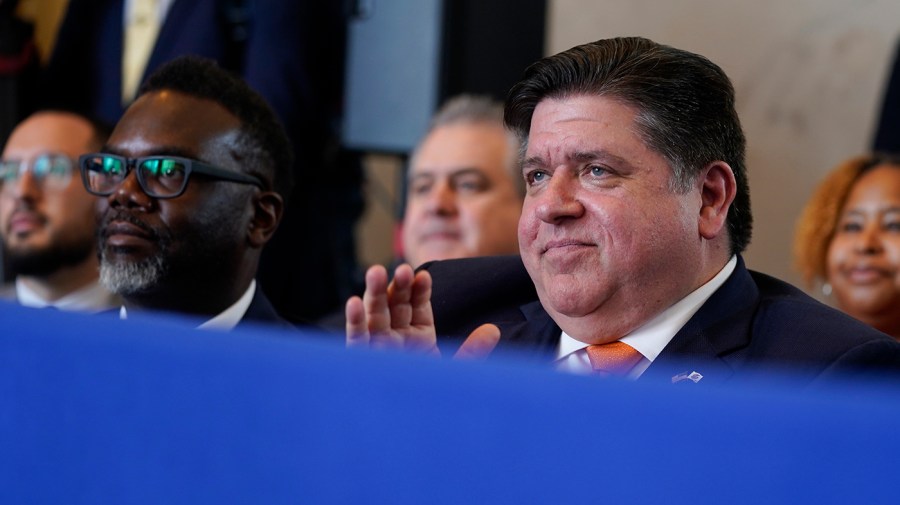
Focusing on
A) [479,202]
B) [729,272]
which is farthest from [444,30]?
[729,272]

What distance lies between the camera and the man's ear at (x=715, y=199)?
134cm

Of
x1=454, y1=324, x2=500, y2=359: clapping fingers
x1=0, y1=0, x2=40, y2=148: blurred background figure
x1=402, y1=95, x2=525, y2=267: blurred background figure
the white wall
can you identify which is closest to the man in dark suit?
x1=454, y1=324, x2=500, y2=359: clapping fingers

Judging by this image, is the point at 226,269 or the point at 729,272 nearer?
the point at 729,272

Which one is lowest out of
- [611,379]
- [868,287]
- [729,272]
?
[868,287]

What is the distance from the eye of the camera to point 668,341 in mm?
1322

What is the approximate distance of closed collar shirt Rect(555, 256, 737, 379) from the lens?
1.32m

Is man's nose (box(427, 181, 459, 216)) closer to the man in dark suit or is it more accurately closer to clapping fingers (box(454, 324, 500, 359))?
the man in dark suit

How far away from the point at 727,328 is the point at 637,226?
0.14 meters

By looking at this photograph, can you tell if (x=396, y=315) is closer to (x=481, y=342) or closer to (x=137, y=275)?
(x=481, y=342)

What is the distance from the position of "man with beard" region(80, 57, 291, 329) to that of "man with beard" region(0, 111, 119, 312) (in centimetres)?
72

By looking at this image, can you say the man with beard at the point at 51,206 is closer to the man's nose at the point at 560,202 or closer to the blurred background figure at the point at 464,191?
the blurred background figure at the point at 464,191

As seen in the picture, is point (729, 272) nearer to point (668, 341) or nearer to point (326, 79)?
point (668, 341)

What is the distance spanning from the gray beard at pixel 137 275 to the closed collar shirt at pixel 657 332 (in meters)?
→ 0.60

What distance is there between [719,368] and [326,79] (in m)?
1.86
